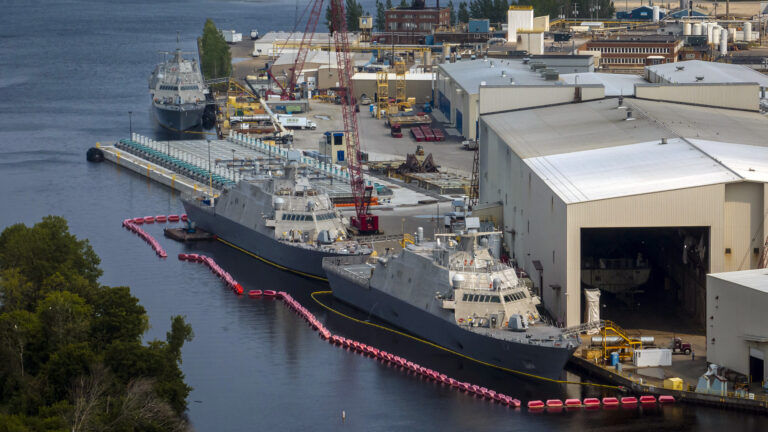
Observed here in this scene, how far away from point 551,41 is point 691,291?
97.1 metres

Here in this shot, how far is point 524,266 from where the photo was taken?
2596 inches

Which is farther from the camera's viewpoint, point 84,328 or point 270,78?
point 270,78

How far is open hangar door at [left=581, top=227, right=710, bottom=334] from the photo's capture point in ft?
198

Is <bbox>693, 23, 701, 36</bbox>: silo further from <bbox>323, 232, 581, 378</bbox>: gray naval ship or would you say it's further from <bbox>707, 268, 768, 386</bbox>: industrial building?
<bbox>707, 268, 768, 386</bbox>: industrial building

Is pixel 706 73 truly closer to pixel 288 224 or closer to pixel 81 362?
pixel 288 224

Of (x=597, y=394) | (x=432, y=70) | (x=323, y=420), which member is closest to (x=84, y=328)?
(x=323, y=420)

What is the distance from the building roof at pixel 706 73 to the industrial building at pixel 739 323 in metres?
47.6

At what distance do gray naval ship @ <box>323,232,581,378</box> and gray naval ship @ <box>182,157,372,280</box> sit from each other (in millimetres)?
8061

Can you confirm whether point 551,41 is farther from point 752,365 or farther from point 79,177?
point 752,365

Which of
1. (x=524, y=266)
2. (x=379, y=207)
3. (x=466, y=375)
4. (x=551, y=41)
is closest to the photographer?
(x=466, y=375)

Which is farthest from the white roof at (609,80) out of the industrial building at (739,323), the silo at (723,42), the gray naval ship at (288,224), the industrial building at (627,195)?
the industrial building at (739,323)

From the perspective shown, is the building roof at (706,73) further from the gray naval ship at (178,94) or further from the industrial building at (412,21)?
the industrial building at (412,21)

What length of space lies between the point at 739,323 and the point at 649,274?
14527 mm

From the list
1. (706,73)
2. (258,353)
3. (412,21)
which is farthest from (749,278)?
(412,21)
